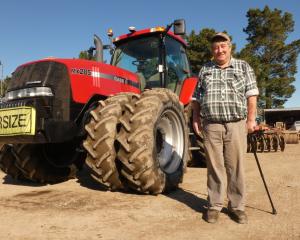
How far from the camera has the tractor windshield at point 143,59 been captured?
6.14 m

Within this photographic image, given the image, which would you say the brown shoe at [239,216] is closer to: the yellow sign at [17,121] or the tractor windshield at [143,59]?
the yellow sign at [17,121]

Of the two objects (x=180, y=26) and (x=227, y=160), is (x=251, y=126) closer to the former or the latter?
(x=227, y=160)

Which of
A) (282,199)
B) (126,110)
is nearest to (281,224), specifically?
(282,199)

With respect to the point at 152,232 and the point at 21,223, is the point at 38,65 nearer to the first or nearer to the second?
the point at 21,223

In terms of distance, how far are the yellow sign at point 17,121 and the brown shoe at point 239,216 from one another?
92.1 inches

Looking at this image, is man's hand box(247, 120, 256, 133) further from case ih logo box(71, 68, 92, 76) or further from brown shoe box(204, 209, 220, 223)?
case ih logo box(71, 68, 92, 76)

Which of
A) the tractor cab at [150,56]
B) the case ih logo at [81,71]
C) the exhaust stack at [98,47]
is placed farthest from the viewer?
the tractor cab at [150,56]

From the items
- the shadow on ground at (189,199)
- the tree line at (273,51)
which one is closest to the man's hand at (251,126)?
the shadow on ground at (189,199)

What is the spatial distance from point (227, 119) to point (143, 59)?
3.10 metres

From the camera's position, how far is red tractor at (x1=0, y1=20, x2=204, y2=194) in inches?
162

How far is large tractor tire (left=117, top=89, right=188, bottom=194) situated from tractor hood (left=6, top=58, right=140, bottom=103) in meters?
0.79

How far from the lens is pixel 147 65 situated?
6.21m

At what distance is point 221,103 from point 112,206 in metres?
1.59

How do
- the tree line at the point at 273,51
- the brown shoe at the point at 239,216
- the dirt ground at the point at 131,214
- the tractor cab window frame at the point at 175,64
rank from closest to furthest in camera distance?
the dirt ground at the point at 131,214, the brown shoe at the point at 239,216, the tractor cab window frame at the point at 175,64, the tree line at the point at 273,51
